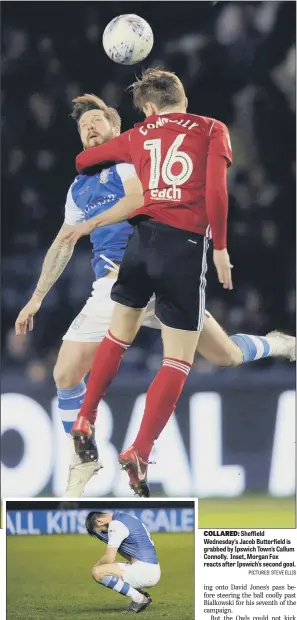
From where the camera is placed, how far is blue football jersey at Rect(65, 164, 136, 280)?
5004mm

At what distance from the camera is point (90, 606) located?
183 inches

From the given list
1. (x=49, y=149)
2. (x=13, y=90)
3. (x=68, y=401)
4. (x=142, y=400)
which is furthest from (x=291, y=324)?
(x=13, y=90)

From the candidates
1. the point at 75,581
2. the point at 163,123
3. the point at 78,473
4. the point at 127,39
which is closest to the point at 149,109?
the point at 163,123

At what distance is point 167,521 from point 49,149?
2.00 m

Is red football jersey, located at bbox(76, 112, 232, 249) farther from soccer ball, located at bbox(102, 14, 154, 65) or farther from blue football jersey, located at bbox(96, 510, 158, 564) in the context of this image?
blue football jersey, located at bbox(96, 510, 158, 564)

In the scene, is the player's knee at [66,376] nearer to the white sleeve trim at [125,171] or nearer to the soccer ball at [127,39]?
the white sleeve trim at [125,171]

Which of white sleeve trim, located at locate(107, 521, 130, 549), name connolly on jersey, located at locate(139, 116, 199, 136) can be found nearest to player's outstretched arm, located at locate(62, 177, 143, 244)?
name connolly on jersey, located at locate(139, 116, 199, 136)

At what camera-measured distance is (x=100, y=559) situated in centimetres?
466

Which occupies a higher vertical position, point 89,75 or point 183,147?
point 89,75

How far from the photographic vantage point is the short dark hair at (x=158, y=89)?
197 inches

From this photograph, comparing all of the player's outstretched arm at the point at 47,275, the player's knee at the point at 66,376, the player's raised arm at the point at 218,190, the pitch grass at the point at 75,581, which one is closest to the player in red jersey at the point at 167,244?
the player's raised arm at the point at 218,190

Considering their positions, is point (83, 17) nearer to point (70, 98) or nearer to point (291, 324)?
point (70, 98)

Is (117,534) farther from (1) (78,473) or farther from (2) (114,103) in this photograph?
(2) (114,103)

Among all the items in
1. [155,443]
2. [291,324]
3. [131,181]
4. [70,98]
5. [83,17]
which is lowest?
[155,443]
